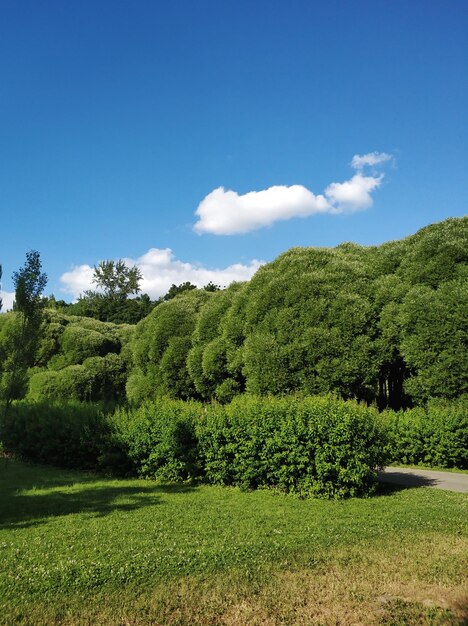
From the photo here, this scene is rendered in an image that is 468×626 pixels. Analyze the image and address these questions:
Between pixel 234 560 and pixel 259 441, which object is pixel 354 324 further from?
pixel 234 560

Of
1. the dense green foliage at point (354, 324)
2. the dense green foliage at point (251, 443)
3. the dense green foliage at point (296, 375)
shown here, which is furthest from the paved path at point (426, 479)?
the dense green foliage at point (354, 324)

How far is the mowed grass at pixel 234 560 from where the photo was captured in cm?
458

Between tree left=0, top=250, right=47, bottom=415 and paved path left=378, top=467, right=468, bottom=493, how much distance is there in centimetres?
830

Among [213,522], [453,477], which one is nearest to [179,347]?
[453,477]

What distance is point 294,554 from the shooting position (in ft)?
19.9

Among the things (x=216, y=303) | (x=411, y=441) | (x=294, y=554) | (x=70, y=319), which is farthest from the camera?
(x=70, y=319)

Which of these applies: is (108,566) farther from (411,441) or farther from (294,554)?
(411,441)

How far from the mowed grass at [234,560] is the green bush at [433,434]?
391 centimetres

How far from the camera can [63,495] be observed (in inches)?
404

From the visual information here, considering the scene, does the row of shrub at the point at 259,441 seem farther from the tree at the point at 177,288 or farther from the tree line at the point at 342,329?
the tree at the point at 177,288

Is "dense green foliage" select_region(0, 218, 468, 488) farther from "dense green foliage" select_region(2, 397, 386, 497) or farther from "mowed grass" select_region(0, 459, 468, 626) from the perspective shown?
"mowed grass" select_region(0, 459, 468, 626)

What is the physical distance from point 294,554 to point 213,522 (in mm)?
2015

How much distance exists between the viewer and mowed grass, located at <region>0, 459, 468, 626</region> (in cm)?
458

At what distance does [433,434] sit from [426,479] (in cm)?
198
